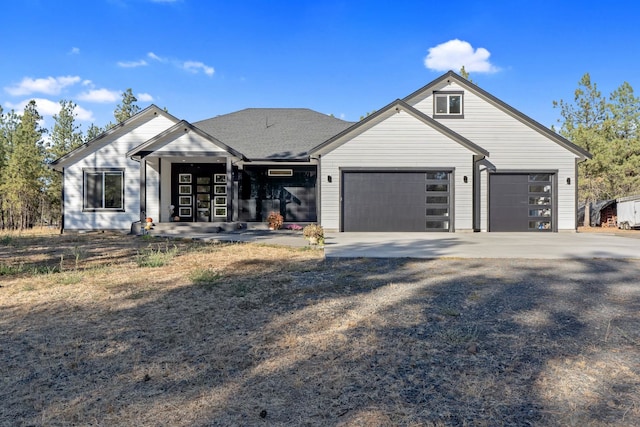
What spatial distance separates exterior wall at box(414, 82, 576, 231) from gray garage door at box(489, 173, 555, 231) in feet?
1.08

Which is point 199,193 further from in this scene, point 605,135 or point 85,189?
point 605,135

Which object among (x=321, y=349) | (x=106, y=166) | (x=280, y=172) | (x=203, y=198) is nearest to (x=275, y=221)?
(x=280, y=172)

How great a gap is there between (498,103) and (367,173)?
20.5 ft

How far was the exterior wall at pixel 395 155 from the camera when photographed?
14.2 m

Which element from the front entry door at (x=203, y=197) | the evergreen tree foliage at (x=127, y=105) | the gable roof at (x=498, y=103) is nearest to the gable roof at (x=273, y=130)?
the front entry door at (x=203, y=197)

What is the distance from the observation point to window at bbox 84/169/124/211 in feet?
51.2

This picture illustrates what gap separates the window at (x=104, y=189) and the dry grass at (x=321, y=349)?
1062cm

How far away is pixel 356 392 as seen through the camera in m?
2.45

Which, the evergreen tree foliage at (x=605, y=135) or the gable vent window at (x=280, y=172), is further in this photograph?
the evergreen tree foliage at (x=605, y=135)

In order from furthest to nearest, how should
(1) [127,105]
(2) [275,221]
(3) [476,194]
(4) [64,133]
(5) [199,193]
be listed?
(1) [127,105], (4) [64,133], (5) [199,193], (2) [275,221], (3) [476,194]

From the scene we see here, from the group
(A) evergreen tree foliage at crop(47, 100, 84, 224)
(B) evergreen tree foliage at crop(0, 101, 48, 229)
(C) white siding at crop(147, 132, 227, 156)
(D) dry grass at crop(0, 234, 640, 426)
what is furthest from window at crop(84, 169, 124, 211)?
(A) evergreen tree foliage at crop(47, 100, 84, 224)

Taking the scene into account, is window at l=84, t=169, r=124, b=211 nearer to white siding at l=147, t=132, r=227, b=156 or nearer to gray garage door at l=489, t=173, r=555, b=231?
white siding at l=147, t=132, r=227, b=156

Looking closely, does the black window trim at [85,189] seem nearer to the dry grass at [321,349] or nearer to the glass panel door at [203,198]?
the glass panel door at [203,198]

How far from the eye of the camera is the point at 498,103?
15.2 m
